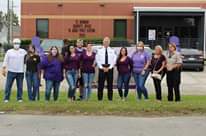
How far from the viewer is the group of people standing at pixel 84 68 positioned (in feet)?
43.3

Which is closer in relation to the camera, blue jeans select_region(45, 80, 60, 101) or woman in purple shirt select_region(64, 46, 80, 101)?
blue jeans select_region(45, 80, 60, 101)

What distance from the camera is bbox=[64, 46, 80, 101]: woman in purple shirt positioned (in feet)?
44.3

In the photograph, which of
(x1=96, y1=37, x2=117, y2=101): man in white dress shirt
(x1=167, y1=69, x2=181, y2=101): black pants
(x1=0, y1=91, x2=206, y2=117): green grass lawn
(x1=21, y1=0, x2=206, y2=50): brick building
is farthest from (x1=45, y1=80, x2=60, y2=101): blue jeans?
(x1=21, y1=0, x2=206, y2=50): brick building

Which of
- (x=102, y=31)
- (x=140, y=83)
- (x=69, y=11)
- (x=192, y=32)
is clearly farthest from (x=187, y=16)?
(x=140, y=83)

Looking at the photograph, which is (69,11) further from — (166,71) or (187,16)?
(166,71)

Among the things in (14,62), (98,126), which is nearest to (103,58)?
(14,62)

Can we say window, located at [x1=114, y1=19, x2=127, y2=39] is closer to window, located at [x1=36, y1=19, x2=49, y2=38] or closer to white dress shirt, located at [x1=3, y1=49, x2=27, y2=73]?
window, located at [x1=36, y1=19, x2=49, y2=38]

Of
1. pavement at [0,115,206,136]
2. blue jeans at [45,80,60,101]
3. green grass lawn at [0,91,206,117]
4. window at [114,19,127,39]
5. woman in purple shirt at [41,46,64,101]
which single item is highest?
window at [114,19,127,39]

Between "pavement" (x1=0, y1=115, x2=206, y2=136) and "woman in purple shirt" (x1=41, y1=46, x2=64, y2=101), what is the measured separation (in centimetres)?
303

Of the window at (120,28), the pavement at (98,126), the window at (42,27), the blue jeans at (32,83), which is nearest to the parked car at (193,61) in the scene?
the window at (120,28)

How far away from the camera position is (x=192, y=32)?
46.2m

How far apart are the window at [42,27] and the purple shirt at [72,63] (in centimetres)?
3255

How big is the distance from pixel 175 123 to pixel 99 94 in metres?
4.11

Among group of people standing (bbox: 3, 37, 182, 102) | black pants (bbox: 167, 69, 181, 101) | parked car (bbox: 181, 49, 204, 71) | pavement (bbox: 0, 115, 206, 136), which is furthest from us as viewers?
parked car (bbox: 181, 49, 204, 71)
